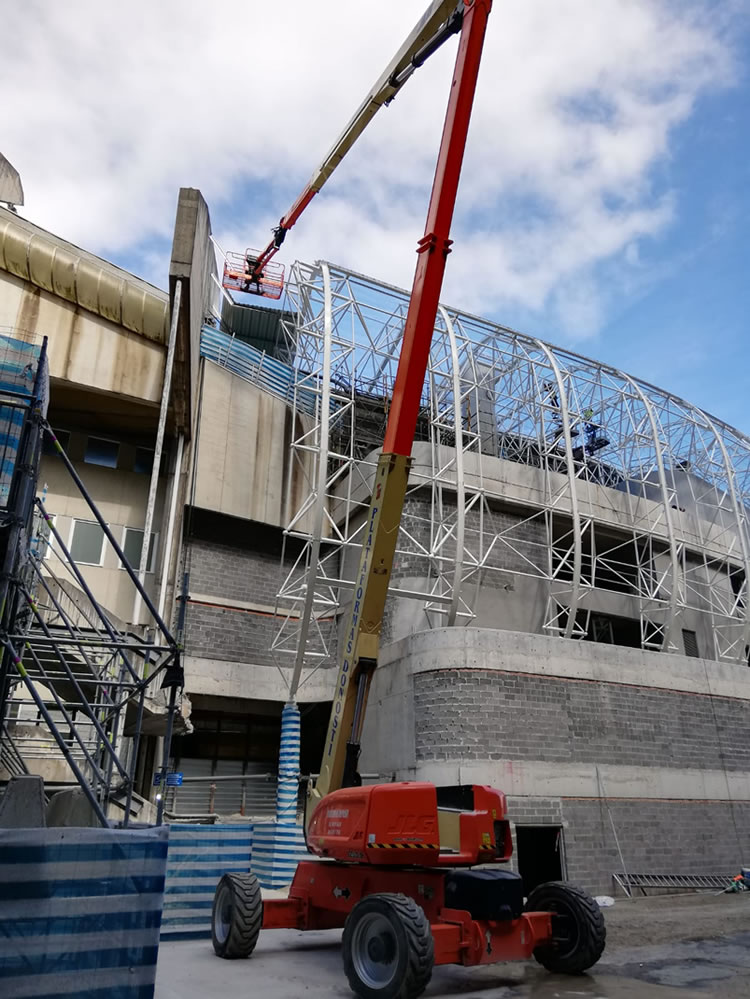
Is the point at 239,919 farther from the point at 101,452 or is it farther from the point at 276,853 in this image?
the point at 101,452

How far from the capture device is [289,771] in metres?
20.8

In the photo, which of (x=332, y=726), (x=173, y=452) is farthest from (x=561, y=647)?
(x=173, y=452)

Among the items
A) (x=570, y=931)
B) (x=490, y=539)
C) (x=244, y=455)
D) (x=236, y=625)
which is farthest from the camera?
(x=244, y=455)

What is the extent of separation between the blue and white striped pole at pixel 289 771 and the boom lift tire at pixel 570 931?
34.9ft

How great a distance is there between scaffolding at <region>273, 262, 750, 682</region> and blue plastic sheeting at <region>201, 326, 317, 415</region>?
1.25 ft

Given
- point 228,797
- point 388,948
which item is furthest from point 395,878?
point 228,797

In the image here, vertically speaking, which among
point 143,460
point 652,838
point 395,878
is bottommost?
point 652,838

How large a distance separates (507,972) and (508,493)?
57.3 feet

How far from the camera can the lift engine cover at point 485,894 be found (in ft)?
27.1

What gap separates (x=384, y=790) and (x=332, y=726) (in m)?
1.84

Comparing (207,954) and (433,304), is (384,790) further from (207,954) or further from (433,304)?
(433,304)

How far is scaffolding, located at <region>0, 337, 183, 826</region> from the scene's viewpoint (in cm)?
731

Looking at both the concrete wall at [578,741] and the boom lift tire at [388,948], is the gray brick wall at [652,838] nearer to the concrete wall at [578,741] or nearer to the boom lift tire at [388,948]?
the concrete wall at [578,741]

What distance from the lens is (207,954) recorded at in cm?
967
